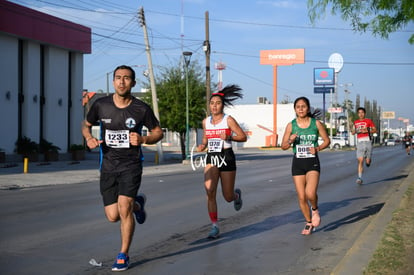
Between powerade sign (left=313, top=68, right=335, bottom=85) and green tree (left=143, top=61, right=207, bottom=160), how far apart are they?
50.7 meters

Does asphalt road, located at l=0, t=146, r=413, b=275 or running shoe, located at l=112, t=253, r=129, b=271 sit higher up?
running shoe, located at l=112, t=253, r=129, b=271

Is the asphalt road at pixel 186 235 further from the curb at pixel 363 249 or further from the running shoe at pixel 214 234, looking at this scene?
the curb at pixel 363 249

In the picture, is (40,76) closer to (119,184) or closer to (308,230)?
(308,230)

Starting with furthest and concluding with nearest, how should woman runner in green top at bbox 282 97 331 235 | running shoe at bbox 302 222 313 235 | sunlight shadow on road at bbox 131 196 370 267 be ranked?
running shoe at bbox 302 222 313 235 → woman runner in green top at bbox 282 97 331 235 → sunlight shadow on road at bbox 131 196 370 267

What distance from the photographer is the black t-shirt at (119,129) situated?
6016 mm

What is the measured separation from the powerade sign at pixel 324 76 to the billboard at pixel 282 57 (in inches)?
156

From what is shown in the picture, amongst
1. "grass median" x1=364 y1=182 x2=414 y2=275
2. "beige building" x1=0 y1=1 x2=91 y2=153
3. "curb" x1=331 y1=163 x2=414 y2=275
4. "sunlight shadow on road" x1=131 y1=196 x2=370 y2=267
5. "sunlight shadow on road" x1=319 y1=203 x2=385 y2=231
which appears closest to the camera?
"grass median" x1=364 y1=182 x2=414 y2=275

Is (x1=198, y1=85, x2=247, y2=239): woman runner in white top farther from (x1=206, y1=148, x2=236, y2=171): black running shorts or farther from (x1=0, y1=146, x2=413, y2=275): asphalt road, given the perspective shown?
(x1=0, y1=146, x2=413, y2=275): asphalt road

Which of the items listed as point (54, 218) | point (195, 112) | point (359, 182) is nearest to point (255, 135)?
point (195, 112)

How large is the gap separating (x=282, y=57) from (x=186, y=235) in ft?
247

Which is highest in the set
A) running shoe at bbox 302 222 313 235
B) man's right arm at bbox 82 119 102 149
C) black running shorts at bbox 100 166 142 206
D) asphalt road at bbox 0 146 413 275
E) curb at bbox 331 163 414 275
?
man's right arm at bbox 82 119 102 149

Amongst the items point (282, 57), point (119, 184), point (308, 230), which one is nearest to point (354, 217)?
point (308, 230)

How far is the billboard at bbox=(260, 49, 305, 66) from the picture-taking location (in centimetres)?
8138

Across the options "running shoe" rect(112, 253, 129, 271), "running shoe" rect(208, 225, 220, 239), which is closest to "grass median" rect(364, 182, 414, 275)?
"running shoe" rect(208, 225, 220, 239)
